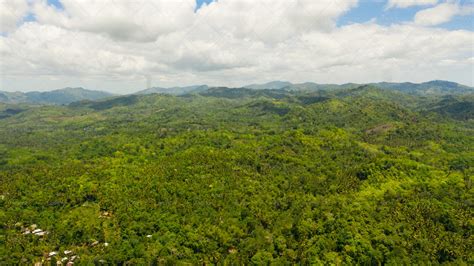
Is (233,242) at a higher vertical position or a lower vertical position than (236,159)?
lower

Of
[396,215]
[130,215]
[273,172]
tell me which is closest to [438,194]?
[396,215]

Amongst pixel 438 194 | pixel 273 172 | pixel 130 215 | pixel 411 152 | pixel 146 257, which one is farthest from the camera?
pixel 411 152

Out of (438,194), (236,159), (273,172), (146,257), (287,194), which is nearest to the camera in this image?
(146,257)

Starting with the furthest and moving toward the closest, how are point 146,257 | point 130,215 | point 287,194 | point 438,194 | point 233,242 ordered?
point 287,194 → point 438,194 → point 130,215 → point 233,242 → point 146,257

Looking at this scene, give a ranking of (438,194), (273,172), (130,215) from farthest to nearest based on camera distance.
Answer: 1. (273,172)
2. (438,194)
3. (130,215)

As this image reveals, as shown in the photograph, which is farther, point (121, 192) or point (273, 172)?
point (273, 172)

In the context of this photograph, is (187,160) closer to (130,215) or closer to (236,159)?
(236,159)

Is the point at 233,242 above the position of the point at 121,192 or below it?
below

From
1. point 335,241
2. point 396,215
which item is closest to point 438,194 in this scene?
point 396,215

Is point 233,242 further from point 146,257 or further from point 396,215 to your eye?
point 396,215
